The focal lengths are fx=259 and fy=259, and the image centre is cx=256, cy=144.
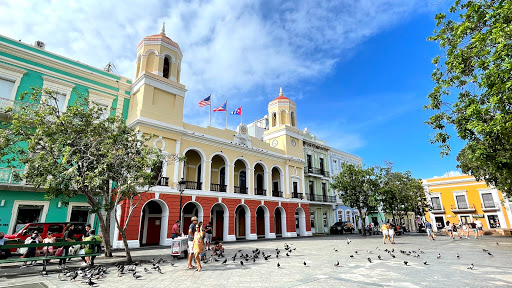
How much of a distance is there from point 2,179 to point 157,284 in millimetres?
12482

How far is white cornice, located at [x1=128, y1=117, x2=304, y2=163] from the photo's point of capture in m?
17.3

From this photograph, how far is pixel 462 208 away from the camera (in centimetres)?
3528

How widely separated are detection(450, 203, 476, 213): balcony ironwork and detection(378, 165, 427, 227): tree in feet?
23.8

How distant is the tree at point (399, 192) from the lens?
1110 inches

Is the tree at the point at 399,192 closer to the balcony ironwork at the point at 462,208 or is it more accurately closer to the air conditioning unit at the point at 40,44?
the balcony ironwork at the point at 462,208

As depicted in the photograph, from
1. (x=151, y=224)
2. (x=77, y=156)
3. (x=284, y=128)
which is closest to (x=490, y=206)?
(x=284, y=128)

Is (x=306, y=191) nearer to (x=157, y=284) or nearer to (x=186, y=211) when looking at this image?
(x=186, y=211)

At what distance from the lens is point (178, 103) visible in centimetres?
1977

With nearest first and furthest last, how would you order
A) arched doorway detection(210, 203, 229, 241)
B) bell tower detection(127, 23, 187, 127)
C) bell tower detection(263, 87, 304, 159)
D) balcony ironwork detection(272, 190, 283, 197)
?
1. bell tower detection(127, 23, 187, 127)
2. arched doorway detection(210, 203, 229, 241)
3. balcony ironwork detection(272, 190, 283, 197)
4. bell tower detection(263, 87, 304, 159)

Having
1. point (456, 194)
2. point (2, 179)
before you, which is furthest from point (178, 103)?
point (456, 194)

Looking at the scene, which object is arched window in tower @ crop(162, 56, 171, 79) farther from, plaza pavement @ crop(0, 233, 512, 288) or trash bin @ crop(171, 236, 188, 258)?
plaza pavement @ crop(0, 233, 512, 288)

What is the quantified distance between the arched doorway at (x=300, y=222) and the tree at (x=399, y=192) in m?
8.03

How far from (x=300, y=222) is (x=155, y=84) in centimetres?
1928

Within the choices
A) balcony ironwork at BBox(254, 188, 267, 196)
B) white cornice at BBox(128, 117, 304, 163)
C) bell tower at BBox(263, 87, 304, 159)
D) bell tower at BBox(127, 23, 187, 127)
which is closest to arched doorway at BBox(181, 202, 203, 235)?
white cornice at BBox(128, 117, 304, 163)
